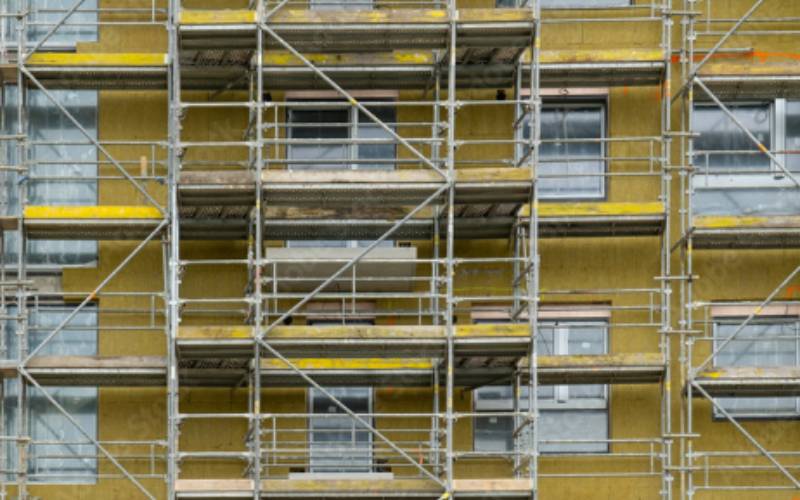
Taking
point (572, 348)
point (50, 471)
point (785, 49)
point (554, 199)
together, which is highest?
point (785, 49)

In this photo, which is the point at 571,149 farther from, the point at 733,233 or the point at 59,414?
the point at 59,414

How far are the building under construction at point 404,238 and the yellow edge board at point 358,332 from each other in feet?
0.75

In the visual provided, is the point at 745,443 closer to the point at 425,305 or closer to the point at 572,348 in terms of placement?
the point at 572,348

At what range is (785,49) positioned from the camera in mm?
23531

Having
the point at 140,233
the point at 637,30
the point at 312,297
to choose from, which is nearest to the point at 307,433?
the point at 312,297

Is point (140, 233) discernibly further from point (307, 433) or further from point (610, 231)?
point (610, 231)

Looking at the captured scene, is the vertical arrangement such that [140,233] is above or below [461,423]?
above

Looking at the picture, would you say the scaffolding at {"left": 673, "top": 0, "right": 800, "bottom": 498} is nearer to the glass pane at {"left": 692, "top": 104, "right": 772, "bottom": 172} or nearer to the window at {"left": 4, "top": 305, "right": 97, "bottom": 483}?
the glass pane at {"left": 692, "top": 104, "right": 772, "bottom": 172}

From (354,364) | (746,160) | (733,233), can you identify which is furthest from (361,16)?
(746,160)

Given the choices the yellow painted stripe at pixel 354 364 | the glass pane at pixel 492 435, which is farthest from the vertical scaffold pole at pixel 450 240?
the glass pane at pixel 492 435

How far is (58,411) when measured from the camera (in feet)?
76.0

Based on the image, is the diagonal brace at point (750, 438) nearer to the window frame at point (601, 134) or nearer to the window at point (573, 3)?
the window frame at point (601, 134)

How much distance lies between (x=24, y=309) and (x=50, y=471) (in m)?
1.98

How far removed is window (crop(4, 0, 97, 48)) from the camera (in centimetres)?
2359
